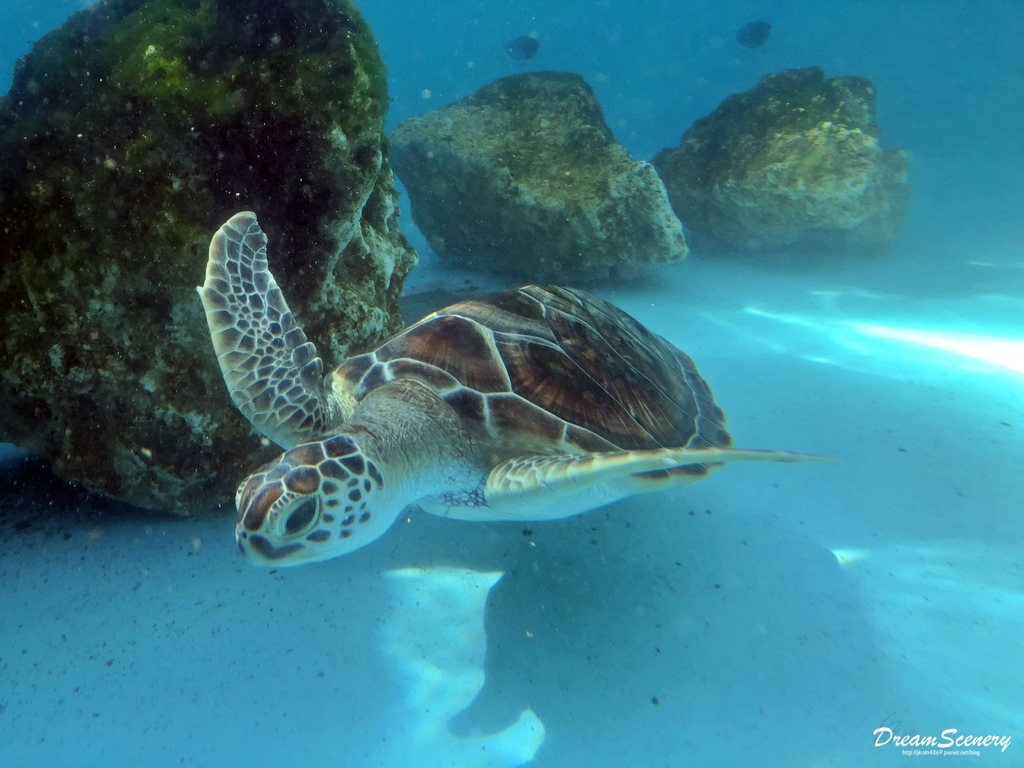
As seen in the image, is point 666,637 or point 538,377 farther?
point 538,377

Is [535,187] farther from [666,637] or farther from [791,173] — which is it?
[666,637]

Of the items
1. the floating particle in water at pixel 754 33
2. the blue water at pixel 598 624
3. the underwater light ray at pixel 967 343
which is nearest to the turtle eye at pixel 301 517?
the blue water at pixel 598 624

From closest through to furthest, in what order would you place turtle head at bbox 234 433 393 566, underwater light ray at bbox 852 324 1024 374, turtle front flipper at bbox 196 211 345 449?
turtle head at bbox 234 433 393 566, turtle front flipper at bbox 196 211 345 449, underwater light ray at bbox 852 324 1024 374

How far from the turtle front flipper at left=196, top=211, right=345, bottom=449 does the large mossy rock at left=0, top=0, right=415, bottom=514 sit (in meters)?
0.31

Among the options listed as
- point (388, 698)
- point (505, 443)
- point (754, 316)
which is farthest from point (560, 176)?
point (388, 698)

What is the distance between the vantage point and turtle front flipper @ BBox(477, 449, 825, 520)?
1973mm

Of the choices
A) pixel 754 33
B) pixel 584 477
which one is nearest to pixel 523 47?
pixel 754 33

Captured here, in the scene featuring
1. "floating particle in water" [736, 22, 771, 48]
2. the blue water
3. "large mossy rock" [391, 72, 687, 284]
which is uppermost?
"floating particle in water" [736, 22, 771, 48]

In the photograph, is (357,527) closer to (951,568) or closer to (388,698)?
(388,698)

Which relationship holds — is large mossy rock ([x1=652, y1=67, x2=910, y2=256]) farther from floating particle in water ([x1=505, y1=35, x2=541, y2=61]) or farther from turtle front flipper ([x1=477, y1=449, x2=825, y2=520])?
floating particle in water ([x1=505, y1=35, x2=541, y2=61])

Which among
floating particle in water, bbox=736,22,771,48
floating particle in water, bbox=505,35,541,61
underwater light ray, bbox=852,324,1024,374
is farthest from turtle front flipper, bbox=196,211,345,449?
floating particle in water, bbox=736,22,771,48

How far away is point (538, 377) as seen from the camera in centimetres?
293

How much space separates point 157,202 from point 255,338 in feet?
3.00

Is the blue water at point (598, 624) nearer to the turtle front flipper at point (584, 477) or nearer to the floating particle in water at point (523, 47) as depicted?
the turtle front flipper at point (584, 477)
